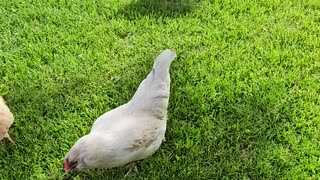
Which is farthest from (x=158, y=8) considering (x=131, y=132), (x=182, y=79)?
(x=131, y=132)

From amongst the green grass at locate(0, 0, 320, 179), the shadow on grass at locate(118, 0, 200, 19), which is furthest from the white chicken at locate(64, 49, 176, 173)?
the shadow on grass at locate(118, 0, 200, 19)

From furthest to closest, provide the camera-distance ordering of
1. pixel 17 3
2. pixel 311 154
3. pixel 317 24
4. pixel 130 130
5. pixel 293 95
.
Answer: pixel 17 3 → pixel 317 24 → pixel 293 95 → pixel 311 154 → pixel 130 130

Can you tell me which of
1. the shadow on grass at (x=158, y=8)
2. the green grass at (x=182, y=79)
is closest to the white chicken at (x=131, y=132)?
the green grass at (x=182, y=79)

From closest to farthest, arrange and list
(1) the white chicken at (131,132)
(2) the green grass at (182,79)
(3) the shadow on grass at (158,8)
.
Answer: (1) the white chicken at (131,132) → (2) the green grass at (182,79) → (3) the shadow on grass at (158,8)

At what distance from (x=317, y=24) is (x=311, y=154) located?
1587mm

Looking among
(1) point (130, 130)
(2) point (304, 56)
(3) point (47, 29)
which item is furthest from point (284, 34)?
(3) point (47, 29)

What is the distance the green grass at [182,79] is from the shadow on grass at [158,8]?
11mm

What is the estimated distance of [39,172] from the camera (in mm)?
3217

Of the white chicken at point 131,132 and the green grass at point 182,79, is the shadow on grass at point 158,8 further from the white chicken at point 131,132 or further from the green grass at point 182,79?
the white chicken at point 131,132

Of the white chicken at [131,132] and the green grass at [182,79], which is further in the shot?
the green grass at [182,79]

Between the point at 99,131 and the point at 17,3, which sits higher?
the point at 17,3

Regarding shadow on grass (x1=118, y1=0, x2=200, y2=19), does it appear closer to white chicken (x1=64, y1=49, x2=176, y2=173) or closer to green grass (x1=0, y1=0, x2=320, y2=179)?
green grass (x1=0, y1=0, x2=320, y2=179)

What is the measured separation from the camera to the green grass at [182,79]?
10.6 feet

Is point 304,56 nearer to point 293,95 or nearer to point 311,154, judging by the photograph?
point 293,95
